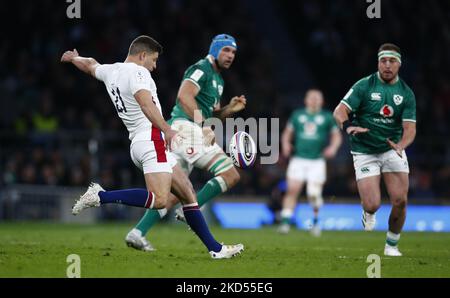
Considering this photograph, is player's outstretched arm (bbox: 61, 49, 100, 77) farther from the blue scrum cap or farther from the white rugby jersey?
the blue scrum cap

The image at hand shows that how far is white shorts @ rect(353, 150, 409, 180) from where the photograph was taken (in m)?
12.1

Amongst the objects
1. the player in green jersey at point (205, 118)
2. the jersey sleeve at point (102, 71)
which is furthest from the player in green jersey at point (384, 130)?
the jersey sleeve at point (102, 71)

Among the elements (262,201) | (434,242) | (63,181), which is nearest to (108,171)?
(63,181)

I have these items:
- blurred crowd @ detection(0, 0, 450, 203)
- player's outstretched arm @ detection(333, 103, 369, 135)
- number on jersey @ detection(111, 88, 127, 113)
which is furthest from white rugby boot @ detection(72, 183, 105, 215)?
blurred crowd @ detection(0, 0, 450, 203)

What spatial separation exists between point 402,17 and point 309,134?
10.2 metres

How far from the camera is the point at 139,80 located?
10320 mm

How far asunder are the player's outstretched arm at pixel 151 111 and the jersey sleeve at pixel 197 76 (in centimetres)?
228

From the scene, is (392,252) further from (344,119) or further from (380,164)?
(344,119)

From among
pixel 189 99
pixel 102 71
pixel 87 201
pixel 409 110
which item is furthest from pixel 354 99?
pixel 87 201

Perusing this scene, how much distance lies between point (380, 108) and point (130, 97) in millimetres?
3348

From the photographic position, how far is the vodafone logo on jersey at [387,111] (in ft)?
39.4

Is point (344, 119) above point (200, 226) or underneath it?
above

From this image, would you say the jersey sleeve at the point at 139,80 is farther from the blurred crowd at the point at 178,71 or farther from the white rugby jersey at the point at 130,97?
the blurred crowd at the point at 178,71

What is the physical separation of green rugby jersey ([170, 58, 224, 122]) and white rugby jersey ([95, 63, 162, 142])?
1.82m
